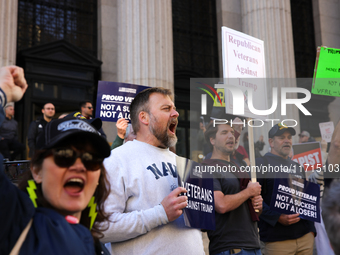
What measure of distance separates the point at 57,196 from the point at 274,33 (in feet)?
Result: 41.2

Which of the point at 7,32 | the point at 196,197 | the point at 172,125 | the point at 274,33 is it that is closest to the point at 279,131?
the point at 172,125

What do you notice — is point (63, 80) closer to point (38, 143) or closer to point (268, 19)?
point (268, 19)

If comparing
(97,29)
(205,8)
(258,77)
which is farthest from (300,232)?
(205,8)

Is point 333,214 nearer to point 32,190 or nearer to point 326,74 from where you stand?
point 32,190

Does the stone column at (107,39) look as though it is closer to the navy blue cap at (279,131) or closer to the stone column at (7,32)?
the stone column at (7,32)

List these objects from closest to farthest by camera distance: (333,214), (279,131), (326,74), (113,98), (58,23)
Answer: (333,214)
(279,131)
(326,74)
(113,98)
(58,23)

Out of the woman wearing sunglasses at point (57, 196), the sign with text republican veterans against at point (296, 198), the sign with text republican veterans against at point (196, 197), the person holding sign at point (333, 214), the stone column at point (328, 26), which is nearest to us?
the person holding sign at point (333, 214)

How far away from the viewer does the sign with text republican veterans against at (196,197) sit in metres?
3.21

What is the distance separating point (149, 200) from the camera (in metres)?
3.09

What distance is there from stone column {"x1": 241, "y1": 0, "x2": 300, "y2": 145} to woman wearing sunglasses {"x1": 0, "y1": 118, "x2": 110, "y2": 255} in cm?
1107

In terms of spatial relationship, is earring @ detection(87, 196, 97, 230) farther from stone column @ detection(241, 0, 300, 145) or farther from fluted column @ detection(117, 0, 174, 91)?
stone column @ detection(241, 0, 300, 145)

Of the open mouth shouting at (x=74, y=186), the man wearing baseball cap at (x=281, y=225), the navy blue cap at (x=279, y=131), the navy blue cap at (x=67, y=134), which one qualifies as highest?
the navy blue cap at (x=279, y=131)

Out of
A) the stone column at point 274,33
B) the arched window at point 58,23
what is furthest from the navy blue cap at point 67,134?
the arched window at point 58,23

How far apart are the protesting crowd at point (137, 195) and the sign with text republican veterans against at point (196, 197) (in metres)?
0.06
